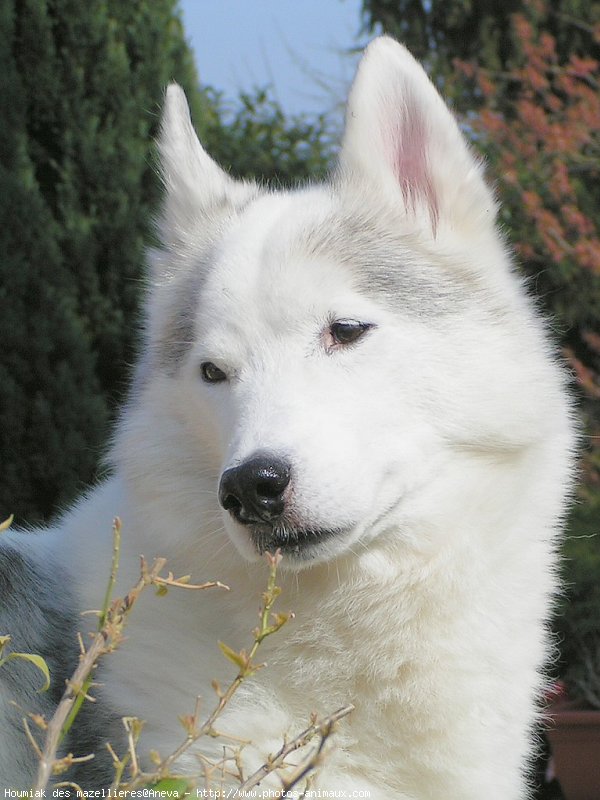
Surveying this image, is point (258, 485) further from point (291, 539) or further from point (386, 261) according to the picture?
point (386, 261)

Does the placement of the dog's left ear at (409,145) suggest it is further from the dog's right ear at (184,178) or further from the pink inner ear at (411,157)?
the dog's right ear at (184,178)

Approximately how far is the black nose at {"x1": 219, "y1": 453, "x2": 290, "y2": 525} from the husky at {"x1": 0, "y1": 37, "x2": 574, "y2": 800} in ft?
0.03

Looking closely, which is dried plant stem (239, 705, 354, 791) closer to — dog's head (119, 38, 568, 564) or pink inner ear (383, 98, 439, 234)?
dog's head (119, 38, 568, 564)

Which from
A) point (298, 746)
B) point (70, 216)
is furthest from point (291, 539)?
point (70, 216)

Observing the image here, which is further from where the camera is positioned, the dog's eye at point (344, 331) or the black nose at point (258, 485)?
the dog's eye at point (344, 331)

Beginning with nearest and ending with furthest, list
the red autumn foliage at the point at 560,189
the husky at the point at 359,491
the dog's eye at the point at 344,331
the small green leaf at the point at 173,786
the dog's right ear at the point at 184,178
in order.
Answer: the small green leaf at the point at 173,786 → the husky at the point at 359,491 → the dog's eye at the point at 344,331 → the dog's right ear at the point at 184,178 → the red autumn foliage at the point at 560,189

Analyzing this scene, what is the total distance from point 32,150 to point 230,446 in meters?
3.33

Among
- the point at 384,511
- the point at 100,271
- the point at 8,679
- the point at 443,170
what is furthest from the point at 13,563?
the point at 100,271

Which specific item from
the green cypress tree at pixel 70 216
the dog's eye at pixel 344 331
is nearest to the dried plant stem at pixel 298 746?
the dog's eye at pixel 344 331

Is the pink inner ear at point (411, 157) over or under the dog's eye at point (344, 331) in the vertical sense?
over

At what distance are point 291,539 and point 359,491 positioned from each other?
0.61 ft

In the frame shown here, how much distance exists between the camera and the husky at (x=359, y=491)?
2.38 m

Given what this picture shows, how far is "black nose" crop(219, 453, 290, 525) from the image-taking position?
211 centimetres

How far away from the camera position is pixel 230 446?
7.45ft
